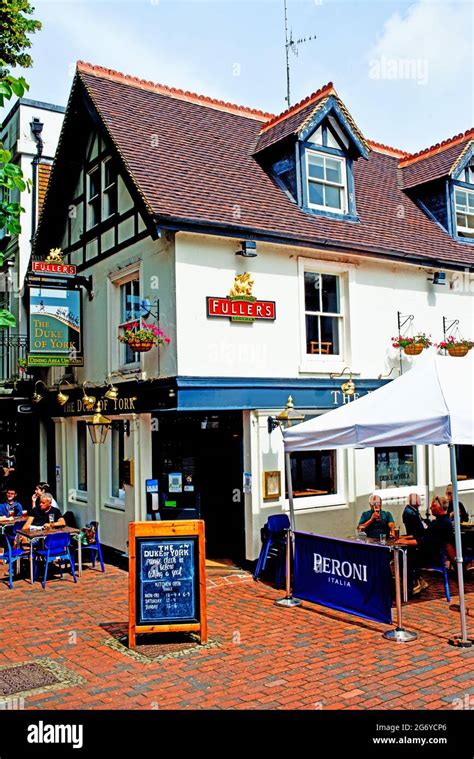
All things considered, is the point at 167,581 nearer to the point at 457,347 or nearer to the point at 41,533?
the point at 41,533

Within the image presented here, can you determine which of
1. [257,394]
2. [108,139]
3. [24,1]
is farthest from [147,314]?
[24,1]

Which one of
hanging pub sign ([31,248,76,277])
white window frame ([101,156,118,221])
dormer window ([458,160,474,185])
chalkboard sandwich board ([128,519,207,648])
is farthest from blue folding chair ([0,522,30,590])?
dormer window ([458,160,474,185])

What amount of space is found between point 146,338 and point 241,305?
1.71 meters

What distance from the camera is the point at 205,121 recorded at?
1406 cm

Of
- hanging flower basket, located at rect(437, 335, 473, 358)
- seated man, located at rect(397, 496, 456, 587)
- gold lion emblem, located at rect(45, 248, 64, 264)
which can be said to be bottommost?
seated man, located at rect(397, 496, 456, 587)

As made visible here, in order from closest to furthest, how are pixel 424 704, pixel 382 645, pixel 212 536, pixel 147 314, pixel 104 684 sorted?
pixel 424 704 → pixel 104 684 → pixel 382 645 → pixel 147 314 → pixel 212 536

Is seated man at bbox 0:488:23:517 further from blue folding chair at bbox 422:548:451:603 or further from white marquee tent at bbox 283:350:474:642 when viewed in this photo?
blue folding chair at bbox 422:548:451:603

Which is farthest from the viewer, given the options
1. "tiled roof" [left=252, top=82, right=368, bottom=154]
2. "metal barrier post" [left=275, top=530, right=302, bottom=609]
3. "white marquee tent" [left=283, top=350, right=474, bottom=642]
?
"tiled roof" [left=252, top=82, right=368, bottom=154]

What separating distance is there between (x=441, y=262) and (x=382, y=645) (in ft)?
28.5

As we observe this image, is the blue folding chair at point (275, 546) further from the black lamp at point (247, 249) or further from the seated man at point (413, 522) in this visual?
the black lamp at point (247, 249)

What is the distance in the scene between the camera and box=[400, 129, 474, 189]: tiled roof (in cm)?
1526

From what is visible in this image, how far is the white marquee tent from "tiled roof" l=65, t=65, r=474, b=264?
3.83m

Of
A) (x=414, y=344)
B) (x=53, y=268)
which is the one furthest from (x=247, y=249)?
(x=53, y=268)
